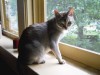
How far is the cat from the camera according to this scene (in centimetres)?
108

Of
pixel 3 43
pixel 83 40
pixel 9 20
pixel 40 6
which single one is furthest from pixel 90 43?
pixel 9 20

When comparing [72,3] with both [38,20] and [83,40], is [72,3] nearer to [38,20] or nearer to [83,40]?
[83,40]

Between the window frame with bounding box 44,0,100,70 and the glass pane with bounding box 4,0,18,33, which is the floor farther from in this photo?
the glass pane with bounding box 4,0,18,33

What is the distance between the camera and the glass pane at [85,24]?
3.28ft

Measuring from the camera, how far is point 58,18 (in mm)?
1092

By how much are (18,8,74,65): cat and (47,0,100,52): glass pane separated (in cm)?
7

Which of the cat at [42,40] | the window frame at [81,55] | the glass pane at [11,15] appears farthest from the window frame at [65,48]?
the glass pane at [11,15]

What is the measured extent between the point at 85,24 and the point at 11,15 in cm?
110

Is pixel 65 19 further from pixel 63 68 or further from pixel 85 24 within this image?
pixel 63 68

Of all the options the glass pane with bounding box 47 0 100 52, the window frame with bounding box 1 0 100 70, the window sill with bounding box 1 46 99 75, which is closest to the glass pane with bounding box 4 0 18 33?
the window frame with bounding box 1 0 100 70

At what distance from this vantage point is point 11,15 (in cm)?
197

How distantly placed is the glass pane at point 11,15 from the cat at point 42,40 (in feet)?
2.48

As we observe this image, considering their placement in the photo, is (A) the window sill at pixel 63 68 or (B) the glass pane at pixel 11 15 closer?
(A) the window sill at pixel 63 68

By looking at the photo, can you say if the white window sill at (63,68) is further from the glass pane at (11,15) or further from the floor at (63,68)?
the glass pane at (11,15)
